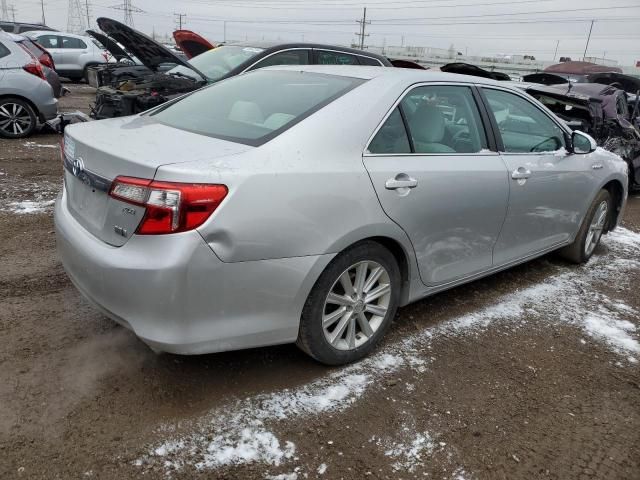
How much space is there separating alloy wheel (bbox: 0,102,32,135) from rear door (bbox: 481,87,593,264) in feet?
23.7

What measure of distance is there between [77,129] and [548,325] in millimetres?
3170

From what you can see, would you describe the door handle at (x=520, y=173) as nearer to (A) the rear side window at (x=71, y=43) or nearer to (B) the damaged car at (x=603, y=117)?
(B) the damaged car at (x=603, y=117)

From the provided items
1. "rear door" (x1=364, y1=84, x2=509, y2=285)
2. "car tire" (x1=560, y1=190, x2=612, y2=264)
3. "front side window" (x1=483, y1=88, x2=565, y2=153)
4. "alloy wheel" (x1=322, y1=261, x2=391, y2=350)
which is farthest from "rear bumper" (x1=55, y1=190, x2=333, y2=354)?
"car tire" (x1=560, y1=190, x2=612, y2=264)

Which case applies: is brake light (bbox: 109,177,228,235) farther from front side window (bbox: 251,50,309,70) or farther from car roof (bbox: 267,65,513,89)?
front side window (bbox: 251,50,309,70)

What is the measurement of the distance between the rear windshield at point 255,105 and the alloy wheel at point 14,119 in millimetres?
5945

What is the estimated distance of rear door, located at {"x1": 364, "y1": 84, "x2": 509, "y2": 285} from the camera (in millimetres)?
2859

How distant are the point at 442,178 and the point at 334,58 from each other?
5.04 metres

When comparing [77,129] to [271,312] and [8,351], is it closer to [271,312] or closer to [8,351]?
[8,351]

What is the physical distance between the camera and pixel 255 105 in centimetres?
301

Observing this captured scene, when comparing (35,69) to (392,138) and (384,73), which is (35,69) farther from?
(392,138)

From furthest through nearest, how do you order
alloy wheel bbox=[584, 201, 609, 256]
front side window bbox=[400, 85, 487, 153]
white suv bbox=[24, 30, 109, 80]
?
1. white suv bbox=[24, 30, 109, 80]
2. alloy wheel bbox=[584, 201, 609, 256]
3. front side window bbox=[400, 85, 487, 153]

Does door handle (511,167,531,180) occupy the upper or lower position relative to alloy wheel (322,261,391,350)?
upper

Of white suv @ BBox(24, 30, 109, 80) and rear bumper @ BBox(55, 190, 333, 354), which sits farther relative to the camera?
white suv @ BBox(24, 30, 109, 80)

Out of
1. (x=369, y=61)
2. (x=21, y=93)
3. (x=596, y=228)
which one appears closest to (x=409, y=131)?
(x=596, y=228)
